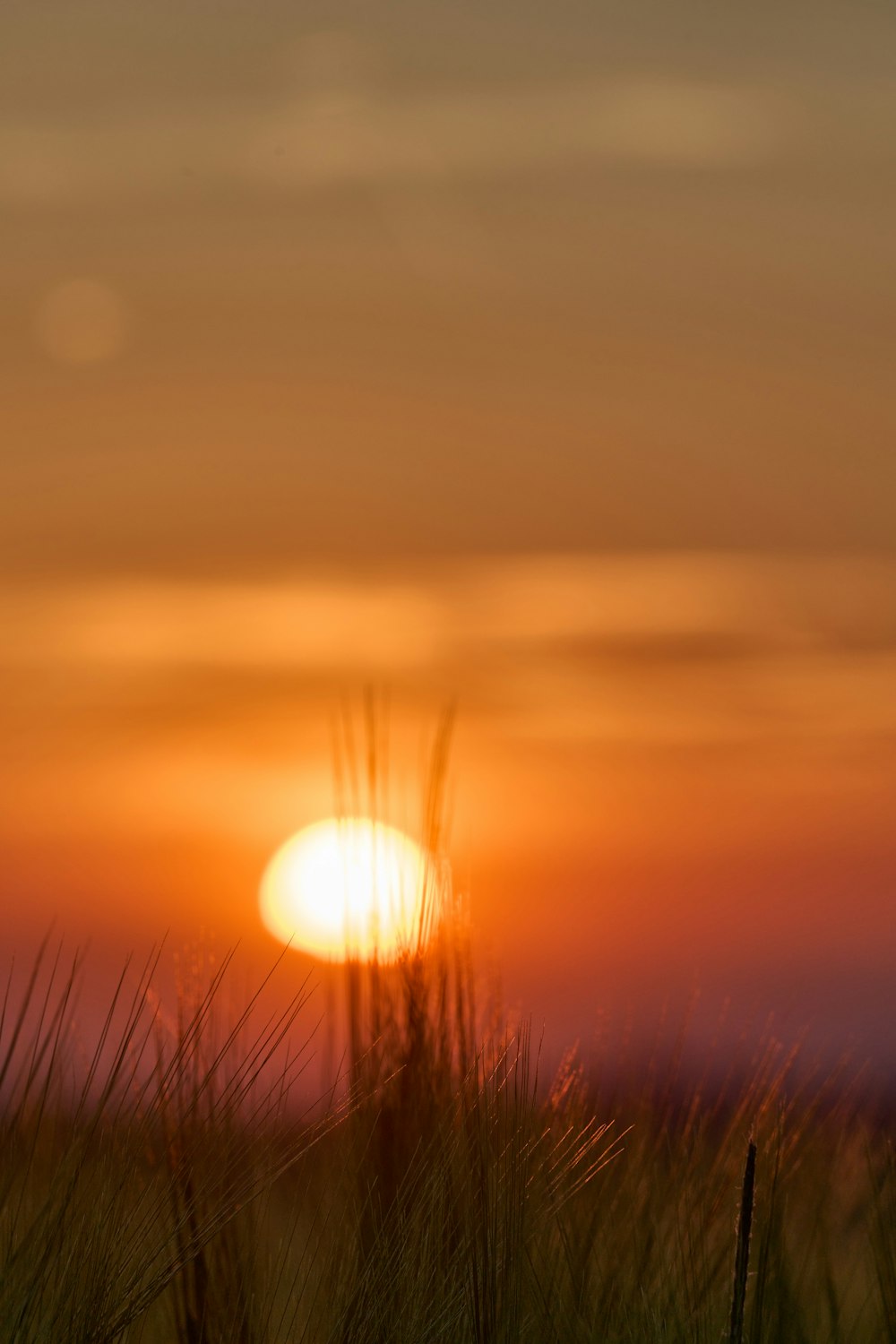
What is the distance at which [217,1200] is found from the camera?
9.76 ft

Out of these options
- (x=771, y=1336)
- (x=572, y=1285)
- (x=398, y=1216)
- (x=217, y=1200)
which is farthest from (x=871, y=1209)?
(x=217, y=1200)

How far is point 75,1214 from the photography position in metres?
2.60

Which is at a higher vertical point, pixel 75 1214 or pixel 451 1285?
pixel 75 1214

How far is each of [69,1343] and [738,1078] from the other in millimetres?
1904

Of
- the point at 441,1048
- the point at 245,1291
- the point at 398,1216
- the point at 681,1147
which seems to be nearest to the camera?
the point at 398,1216

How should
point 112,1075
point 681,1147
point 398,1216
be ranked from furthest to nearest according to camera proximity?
point 681,1147
point 398,1216
point 112,1075

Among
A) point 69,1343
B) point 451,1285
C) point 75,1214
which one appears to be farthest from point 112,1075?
point 451,1285

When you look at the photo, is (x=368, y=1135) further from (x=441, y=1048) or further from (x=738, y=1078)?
(x=738, y=1078)

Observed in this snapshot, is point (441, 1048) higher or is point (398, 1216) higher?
point (441, 1048)

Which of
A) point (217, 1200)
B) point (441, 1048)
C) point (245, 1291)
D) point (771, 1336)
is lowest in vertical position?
point (771, 1336)

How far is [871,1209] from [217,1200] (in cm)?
181

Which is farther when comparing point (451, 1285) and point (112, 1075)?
point (451, 1285)

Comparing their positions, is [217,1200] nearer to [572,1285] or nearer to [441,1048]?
[441,1048]

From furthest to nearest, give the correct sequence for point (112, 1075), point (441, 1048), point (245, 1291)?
point (441, 1048)
point (245, 1291)
point (112, 1075)
